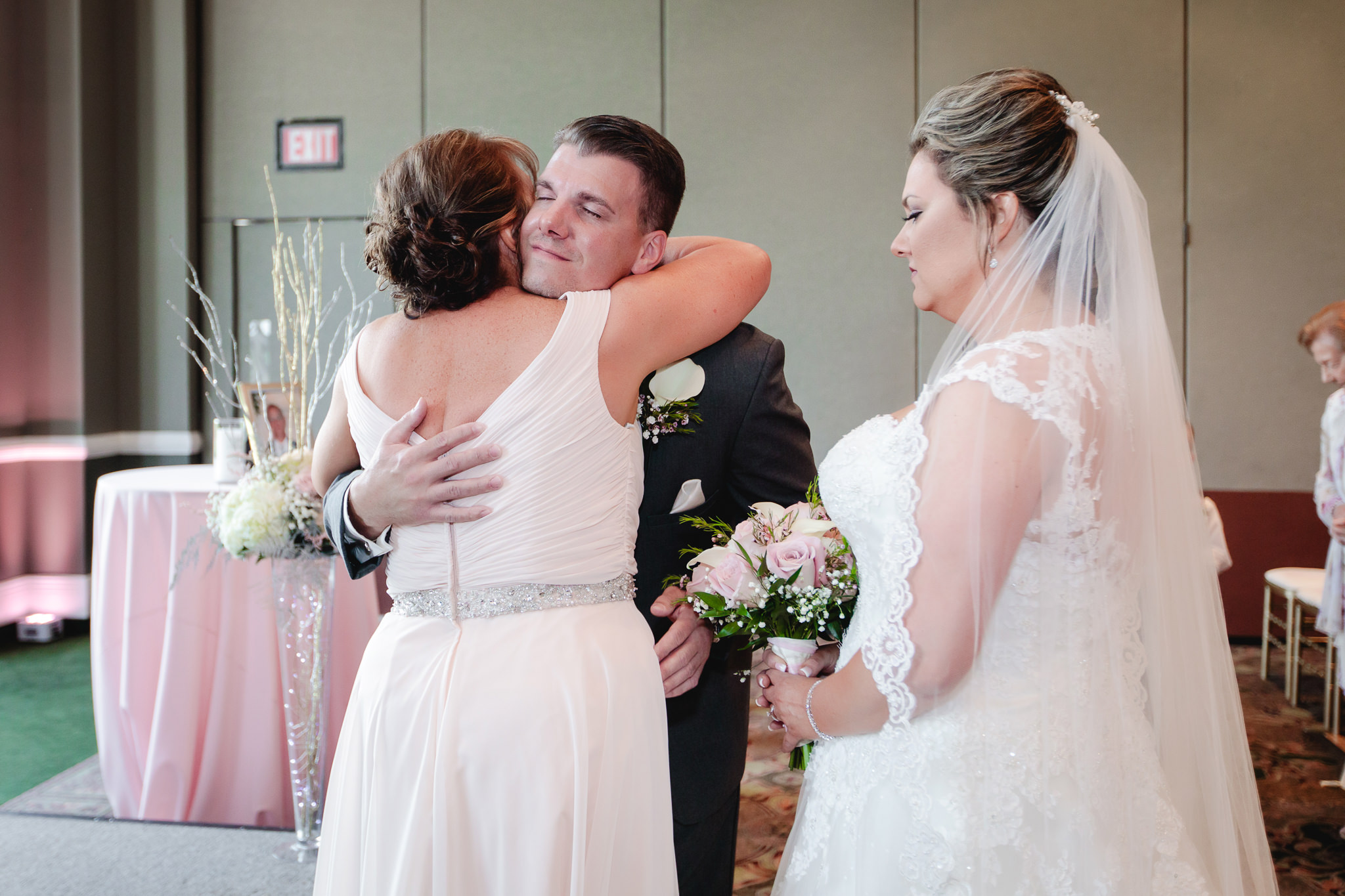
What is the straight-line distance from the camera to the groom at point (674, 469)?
161 centimetres

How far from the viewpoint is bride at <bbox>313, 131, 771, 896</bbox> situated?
1.40 meters

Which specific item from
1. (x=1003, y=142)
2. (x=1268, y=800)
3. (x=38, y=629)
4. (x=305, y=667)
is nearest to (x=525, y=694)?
(x=1003, y=142)

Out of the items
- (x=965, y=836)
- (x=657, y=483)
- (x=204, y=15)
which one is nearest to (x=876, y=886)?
(x=965, y=836)

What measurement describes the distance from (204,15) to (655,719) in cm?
669

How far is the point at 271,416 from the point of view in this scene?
3531 millimetres

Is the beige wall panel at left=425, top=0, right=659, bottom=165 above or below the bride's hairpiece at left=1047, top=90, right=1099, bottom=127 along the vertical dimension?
above

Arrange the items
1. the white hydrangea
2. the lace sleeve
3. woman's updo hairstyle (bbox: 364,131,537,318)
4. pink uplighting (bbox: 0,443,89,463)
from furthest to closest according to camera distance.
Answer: pink uplighting (bbox: 0,443,89,463) → the white hydrangea → woman's updo hairstyle (bbox: 364,131,537,318) → the lace sleeve

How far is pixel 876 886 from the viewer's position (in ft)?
4.72

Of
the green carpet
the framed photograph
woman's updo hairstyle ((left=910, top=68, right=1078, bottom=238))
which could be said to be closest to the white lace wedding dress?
woman's updo hairstyle ((left=910, top=68, right=1078, bottom=238))

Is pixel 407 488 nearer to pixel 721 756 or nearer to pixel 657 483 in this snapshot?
pixel 657 483

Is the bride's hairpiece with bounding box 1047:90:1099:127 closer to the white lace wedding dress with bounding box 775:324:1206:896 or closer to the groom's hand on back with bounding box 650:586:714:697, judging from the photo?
the white lace wedding dress with bounding box 775:324:1206:896

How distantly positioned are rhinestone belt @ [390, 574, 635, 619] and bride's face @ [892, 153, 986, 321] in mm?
659

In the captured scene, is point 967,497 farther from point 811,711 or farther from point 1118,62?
point 1118,62

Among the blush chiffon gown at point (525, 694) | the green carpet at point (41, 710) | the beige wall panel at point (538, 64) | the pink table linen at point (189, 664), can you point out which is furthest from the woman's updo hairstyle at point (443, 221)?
the beige wall panel at point (538, 64)
